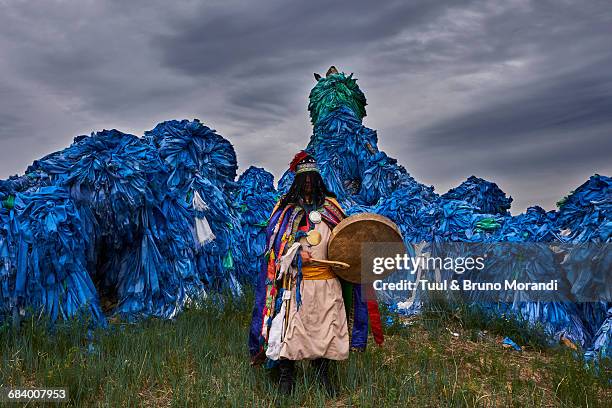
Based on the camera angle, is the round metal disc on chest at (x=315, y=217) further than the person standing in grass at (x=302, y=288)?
Yes

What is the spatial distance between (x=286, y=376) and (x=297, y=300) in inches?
27.4

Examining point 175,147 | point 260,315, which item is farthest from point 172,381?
point 175,147

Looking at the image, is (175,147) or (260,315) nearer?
(260,315)

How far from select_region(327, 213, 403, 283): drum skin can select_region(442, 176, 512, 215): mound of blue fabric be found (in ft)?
25.5

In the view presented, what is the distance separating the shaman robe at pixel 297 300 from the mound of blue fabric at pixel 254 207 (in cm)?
422

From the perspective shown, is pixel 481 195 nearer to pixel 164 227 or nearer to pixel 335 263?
pixel 164 227

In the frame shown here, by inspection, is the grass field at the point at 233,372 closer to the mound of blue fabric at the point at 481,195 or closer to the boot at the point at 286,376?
the boot at the point at 286,376

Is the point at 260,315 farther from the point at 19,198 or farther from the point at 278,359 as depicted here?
the point at 19,198

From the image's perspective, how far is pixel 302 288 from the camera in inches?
165

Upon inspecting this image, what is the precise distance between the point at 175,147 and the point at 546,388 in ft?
20.1

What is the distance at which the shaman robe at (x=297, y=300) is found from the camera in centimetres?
415

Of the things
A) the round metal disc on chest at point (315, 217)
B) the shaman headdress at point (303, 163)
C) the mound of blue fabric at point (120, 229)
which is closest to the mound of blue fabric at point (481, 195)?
the mound of blue fabric at point (120, 229)

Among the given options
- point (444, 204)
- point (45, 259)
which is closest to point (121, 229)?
point (45, 259)

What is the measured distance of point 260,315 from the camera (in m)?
4.62
